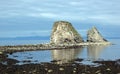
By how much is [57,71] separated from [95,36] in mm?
117593

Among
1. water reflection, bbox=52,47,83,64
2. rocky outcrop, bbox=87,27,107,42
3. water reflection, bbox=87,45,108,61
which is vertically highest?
rocky outcrop, bbox=87,27,107,42

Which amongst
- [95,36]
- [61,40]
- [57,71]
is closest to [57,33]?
[61,40]

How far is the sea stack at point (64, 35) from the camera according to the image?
154m

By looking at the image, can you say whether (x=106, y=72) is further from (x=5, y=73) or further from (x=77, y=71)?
(x=5, y=73)

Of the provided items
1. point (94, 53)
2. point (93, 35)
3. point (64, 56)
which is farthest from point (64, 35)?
point (64, 56)

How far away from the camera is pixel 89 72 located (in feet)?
153

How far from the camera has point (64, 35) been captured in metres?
154

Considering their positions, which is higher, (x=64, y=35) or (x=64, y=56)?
(x=64, y=35)

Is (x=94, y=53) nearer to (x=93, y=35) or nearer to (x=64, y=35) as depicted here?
(x=64, y=35)

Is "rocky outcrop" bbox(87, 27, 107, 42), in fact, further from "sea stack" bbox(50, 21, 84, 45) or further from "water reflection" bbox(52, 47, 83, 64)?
"water reflection" bbox(52, 47, 83, 64)

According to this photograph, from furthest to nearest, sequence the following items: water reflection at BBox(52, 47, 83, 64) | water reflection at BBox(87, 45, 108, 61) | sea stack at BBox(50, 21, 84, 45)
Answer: sea stack at BBox(50, 21, 84, 45), water reflection at BBox(87, 45, 108, 61), water reflection at BBox(52, 47, 83, 64)

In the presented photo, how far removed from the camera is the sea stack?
504ft

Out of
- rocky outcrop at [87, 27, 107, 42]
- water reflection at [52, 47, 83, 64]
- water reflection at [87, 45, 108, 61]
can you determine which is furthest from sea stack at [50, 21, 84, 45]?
water reflection at [52, 47, 83, 64]

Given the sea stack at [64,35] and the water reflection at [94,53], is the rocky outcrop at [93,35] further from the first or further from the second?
the water reflection at [94,53]
